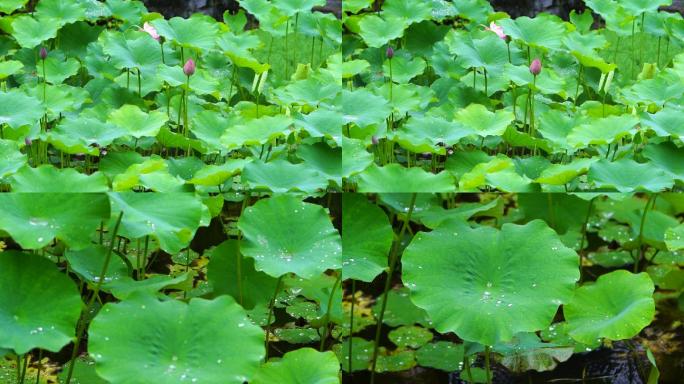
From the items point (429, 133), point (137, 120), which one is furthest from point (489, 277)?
point (137, 120)

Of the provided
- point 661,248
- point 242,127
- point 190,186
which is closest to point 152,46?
point 242,127

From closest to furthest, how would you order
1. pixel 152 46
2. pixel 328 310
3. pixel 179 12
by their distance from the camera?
1. pixel 328 310
2. pixel 152 46
3. pixel 179 12

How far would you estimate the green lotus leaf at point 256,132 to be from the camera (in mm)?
2305

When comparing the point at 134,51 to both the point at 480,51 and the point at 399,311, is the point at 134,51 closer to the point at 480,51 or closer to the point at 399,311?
the point at 480,51

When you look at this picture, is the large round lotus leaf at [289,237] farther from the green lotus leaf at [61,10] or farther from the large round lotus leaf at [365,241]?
the green lotus leaf at [61,10]

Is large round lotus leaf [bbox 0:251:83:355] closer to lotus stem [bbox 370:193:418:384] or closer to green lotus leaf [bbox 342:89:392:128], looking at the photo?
lotus stem [bbox 370:193:418:384]

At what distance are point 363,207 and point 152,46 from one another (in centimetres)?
99

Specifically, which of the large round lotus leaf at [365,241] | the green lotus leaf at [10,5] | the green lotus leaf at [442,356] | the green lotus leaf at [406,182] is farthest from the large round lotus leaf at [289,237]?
the green lotus leaf at [10,5]

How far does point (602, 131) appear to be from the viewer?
2469 millimetres

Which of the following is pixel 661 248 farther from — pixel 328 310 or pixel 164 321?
pixel 164 321

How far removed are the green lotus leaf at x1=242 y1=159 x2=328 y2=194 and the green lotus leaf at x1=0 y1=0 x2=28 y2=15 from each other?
4.31 ft

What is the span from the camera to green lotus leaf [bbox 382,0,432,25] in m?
2.98

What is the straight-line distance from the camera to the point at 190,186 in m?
2.04

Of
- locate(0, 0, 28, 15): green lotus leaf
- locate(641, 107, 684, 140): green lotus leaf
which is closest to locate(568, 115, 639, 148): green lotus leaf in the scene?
locate(641, 107, 684, 140): green lotus leaf
